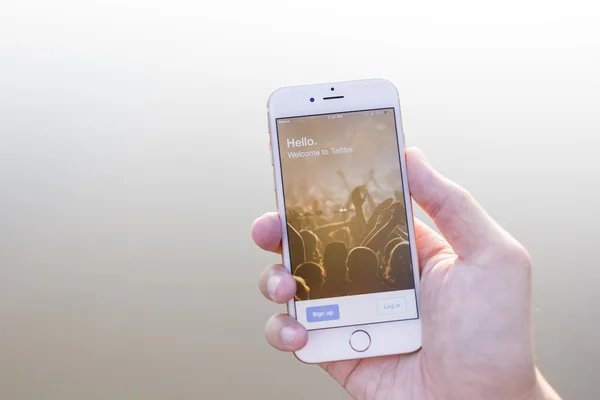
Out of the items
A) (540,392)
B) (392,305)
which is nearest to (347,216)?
(392,305)

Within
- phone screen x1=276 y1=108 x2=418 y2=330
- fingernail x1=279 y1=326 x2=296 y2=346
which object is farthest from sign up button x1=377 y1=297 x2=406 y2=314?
fingernail x1=279 y1=326 x2=296 y2=346

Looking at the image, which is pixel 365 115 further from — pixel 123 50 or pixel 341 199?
pixel 123 50

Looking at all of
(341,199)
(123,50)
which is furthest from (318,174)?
(123,50)

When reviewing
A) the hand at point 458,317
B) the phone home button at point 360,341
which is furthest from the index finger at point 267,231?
the phone home button at point 360,341

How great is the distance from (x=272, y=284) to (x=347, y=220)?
114mm

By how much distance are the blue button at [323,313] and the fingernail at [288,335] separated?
0.03m

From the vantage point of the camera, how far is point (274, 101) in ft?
2.04

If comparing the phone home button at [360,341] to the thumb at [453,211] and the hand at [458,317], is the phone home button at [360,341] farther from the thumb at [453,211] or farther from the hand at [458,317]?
the thumb at [453,211]

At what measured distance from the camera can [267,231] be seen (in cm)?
59

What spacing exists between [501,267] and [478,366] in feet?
0.35

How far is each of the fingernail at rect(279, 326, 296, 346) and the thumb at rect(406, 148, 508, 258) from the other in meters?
0.20

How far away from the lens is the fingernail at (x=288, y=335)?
1.86 ft

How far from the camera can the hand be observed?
532 millimetres

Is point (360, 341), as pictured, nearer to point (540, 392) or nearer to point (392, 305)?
point (392, 305)
